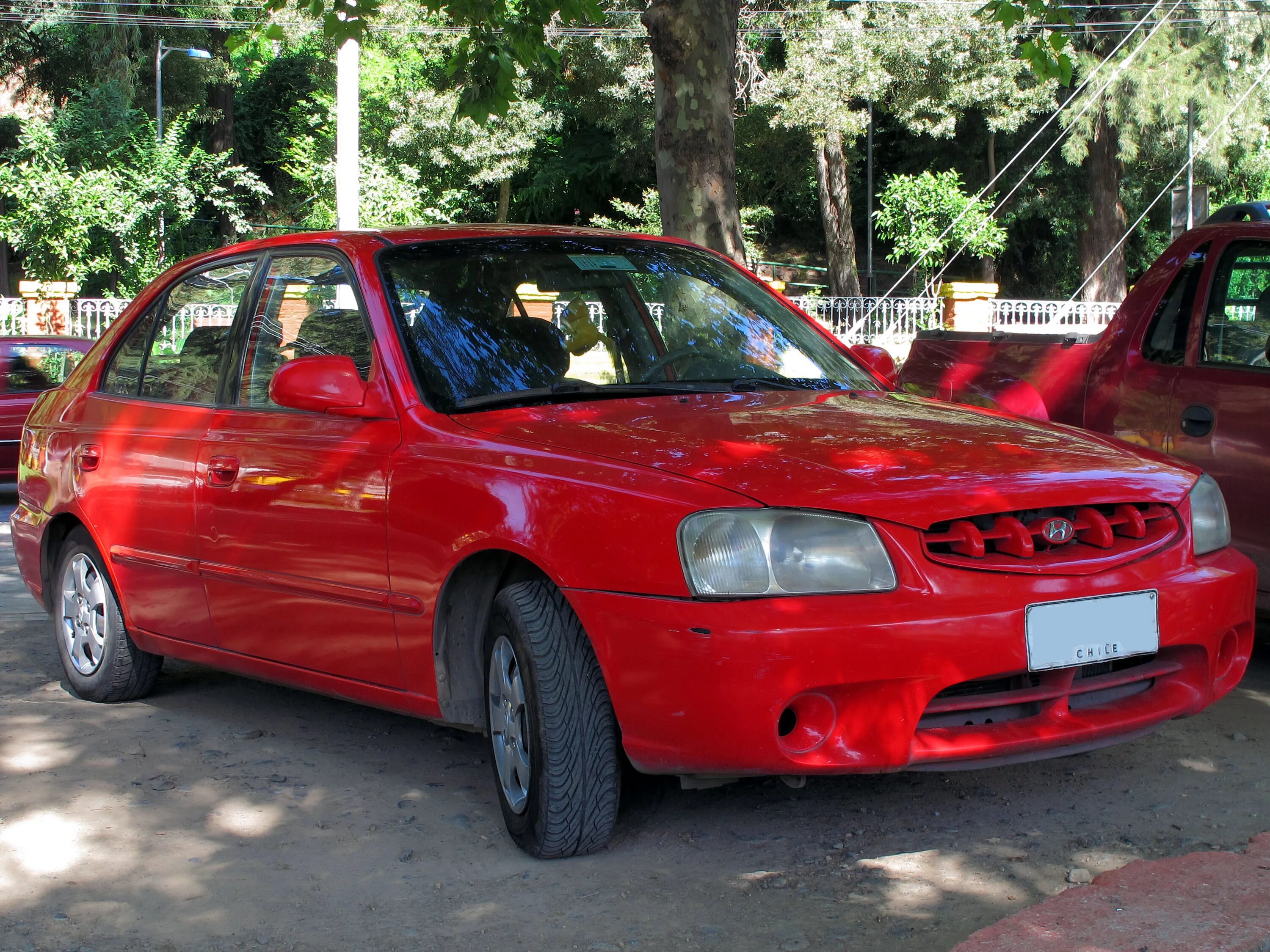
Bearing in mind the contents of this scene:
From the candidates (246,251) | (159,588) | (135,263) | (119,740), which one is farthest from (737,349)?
(135,263)

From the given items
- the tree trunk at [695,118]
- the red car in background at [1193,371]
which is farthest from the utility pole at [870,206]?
the red car in background at [1193,371]

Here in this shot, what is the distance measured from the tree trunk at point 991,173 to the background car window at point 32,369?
93.8 ft

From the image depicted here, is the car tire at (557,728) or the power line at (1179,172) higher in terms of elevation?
the power line at (1179,172)

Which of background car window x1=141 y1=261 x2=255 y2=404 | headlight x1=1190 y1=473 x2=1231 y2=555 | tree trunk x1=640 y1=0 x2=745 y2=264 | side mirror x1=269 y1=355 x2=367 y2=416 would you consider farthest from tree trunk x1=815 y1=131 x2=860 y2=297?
side mirror x1=269 y1=355 x2=367 y2=416

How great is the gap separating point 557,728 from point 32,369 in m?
10.5

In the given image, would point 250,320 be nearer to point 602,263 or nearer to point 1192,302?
point 602,263

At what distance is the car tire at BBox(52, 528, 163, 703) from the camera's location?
17.3ft

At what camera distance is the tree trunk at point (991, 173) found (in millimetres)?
38344

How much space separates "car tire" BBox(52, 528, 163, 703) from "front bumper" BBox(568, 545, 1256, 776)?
259 cm

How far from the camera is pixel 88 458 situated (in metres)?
5.27

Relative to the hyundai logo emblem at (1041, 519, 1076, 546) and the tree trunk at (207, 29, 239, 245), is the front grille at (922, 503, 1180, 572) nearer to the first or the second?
the hyundai logo emblem at (1041, 519, 1076, 546)

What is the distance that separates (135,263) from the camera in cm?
3077

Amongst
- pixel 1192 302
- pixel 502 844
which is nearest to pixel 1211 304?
pixel 1192 302

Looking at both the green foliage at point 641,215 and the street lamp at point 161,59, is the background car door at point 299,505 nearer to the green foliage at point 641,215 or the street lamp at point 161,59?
the street lamp at point 161,59
